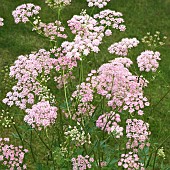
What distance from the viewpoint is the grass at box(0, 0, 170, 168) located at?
269 inches

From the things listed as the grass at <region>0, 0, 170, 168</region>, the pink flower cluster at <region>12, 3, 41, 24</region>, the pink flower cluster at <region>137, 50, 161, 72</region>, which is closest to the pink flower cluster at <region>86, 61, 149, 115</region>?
the pink flower cluster at <region>137, 50, 161, 72</region>

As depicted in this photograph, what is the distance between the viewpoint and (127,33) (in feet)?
27.6

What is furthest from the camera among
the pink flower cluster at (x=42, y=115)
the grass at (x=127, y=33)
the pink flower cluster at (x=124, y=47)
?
the grass at (x=127, y=33)

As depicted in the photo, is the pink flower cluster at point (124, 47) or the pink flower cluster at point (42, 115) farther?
the pink flower cluster at point (124, 47)

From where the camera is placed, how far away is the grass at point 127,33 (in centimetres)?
684

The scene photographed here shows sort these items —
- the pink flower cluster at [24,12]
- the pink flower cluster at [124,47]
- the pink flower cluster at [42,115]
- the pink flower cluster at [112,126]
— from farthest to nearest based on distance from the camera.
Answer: the pink flower cluster at [24,12] < the pink flower cluster at [124,47] < the pink flower cluster at [112,126] < the pink flower cluster at [42,115]

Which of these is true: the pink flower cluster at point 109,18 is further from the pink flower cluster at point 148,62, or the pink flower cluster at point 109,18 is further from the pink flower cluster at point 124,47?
the pink flower cluster at point 148,62

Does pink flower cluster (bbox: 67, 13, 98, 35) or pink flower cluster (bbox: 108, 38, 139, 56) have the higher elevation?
pink flower cluster (bbox: 67, 13, 98, 35)

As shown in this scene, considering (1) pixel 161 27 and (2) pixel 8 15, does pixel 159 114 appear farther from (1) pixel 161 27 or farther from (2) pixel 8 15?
(2) pixel 8 15

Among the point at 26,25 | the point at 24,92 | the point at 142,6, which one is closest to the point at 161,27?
the point at 142,6

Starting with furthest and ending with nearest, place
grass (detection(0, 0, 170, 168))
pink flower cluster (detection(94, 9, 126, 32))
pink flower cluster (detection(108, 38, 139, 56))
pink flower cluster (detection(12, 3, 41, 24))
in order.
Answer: grass (detection(0, 0, 170, 168)) < pink flower cluster (detection(12, 3, 41, 24)) < pink flower cluster (detection(94, 9, 126, 32)) < pink flower cluster (detection(108, 38, 139, 56))

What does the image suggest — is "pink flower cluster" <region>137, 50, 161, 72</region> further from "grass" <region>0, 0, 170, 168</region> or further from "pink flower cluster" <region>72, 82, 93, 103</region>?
"grass" <region>0, 0, 170, 168</region>

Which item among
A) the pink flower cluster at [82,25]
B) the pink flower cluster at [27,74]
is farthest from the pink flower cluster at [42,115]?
the pink flower cluster at [82,25]

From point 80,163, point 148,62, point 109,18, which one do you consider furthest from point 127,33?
point 80,163
